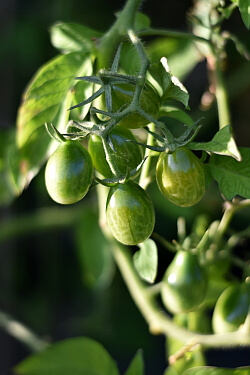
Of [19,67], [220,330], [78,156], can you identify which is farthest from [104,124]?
[19,67]

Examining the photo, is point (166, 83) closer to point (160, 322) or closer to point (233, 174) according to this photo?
point (233, 174)

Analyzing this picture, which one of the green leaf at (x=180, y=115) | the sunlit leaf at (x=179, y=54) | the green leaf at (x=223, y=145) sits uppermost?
the green leaf at (x=223, y=145)

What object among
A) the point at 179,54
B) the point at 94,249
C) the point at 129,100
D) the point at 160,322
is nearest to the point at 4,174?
the point at 94,249

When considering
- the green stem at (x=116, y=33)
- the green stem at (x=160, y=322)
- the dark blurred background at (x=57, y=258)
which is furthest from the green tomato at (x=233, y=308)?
the dark blurred background at (x=57, y=258)

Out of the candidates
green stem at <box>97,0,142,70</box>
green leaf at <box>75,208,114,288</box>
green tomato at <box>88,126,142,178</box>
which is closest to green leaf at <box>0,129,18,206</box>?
green leaf at <box>75,208,114,288</box>

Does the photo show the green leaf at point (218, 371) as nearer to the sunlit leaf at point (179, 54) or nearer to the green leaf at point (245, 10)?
the green leaf at point (245, 10)

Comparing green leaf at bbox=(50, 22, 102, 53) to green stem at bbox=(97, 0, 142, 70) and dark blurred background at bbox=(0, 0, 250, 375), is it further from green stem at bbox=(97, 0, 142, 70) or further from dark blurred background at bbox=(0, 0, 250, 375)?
dark blurred background at bbox=(0, 0, 250, 375)
